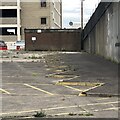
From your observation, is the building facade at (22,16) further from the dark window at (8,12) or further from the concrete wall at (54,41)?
the concrete wall at (54,41)

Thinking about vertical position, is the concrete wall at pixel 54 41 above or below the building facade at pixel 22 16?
below

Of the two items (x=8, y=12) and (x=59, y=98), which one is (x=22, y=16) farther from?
(x=59, y=98)

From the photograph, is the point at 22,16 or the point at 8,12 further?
the point at 8,12

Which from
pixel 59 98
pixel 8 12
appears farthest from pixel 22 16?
pixel 59 98

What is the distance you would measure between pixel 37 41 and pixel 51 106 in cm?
4628

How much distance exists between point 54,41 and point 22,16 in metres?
24.2

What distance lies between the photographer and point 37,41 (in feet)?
182

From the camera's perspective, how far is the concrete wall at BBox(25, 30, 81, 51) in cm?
5541

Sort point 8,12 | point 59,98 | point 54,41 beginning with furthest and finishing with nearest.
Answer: point 8,12 → point 54,41 → point 59,98

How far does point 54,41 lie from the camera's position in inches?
2181

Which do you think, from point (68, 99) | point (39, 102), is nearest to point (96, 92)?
point (68, 99)

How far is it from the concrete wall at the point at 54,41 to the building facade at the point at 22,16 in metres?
20.4

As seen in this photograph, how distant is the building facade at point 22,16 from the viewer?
76.2 meters

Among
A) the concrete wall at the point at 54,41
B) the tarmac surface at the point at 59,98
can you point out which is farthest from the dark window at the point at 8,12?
the tarmac surface at the point at 59,98
